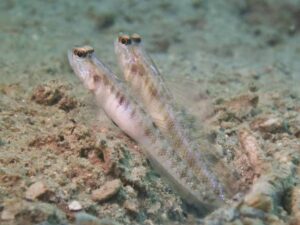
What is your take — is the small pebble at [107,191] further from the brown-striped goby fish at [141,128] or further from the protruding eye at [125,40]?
the protruding eye at [125,40]

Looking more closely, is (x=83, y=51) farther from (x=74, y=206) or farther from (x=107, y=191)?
(x=74, y=206)

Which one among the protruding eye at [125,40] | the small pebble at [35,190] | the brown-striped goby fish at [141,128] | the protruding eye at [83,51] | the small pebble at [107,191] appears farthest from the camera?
the protruding eye at [125,40]

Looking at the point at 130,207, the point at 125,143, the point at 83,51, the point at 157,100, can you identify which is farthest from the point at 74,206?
the point at 83,51

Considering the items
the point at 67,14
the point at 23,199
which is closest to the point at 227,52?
→ the point at 67,14

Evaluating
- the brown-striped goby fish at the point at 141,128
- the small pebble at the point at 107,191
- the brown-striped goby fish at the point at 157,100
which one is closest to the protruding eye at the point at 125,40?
the brown-striped goby fish at the point at 157,100

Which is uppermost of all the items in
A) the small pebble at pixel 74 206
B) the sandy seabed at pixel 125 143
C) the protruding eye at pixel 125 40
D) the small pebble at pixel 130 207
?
the protruding eye at pixel 125 40
